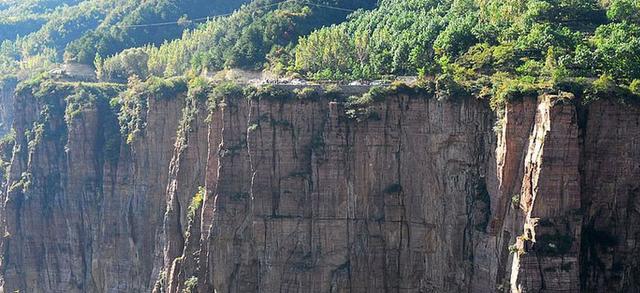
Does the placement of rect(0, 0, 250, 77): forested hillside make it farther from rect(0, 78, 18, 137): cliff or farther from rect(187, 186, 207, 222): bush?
rect(187, 186, 207, 222): bush

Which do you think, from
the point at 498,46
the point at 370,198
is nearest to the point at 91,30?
the point at 370,198

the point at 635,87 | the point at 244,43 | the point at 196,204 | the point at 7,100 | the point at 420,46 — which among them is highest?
the point at 244,43

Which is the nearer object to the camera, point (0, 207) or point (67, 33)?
point (0, 207)

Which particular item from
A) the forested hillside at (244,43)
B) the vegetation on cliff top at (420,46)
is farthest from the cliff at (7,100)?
the forested hillside at (244,43)

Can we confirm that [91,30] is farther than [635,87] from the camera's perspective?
Yes

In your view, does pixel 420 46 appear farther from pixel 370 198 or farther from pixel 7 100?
pixel 7 100

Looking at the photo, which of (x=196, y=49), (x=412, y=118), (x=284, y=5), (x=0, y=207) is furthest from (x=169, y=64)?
(x=412, y=118)

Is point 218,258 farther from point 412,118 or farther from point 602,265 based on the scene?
point 602,265

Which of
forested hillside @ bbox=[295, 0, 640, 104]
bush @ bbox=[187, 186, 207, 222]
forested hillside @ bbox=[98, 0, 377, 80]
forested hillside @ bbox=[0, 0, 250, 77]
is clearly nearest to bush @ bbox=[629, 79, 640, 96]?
forested hillside @ bbox=[295, 0, 640, 104]
